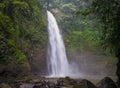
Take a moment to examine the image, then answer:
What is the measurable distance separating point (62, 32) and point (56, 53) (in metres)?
3.96

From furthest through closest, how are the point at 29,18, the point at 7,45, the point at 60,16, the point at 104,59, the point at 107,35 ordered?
1. the point at 60,16
2. the point at 104,59
3. the point at 29,18
4. the point at 7,45
5. the point at 107,35

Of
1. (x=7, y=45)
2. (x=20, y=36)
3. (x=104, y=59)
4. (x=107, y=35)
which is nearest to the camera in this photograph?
(x=107, y=35)

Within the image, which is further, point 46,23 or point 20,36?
point 46,23

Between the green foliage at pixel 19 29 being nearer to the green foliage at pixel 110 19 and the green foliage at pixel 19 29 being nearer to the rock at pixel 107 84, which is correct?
the rock at pixel 107 84

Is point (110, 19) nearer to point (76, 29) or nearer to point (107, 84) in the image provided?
point (107, 84)

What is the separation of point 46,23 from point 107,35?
19.1 meters

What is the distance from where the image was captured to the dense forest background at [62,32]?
10.8m

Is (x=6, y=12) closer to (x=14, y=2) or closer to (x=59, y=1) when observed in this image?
(x=14, y=2)

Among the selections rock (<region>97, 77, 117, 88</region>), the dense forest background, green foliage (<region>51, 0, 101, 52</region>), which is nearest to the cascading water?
the dense forest background

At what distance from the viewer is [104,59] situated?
2806cm

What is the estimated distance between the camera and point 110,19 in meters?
10.3

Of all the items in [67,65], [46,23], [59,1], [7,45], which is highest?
[59,1]

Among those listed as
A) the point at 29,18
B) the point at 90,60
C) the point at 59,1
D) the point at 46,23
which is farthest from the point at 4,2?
the point at 59,1

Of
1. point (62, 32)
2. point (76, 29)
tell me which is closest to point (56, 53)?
point (62, 32)
